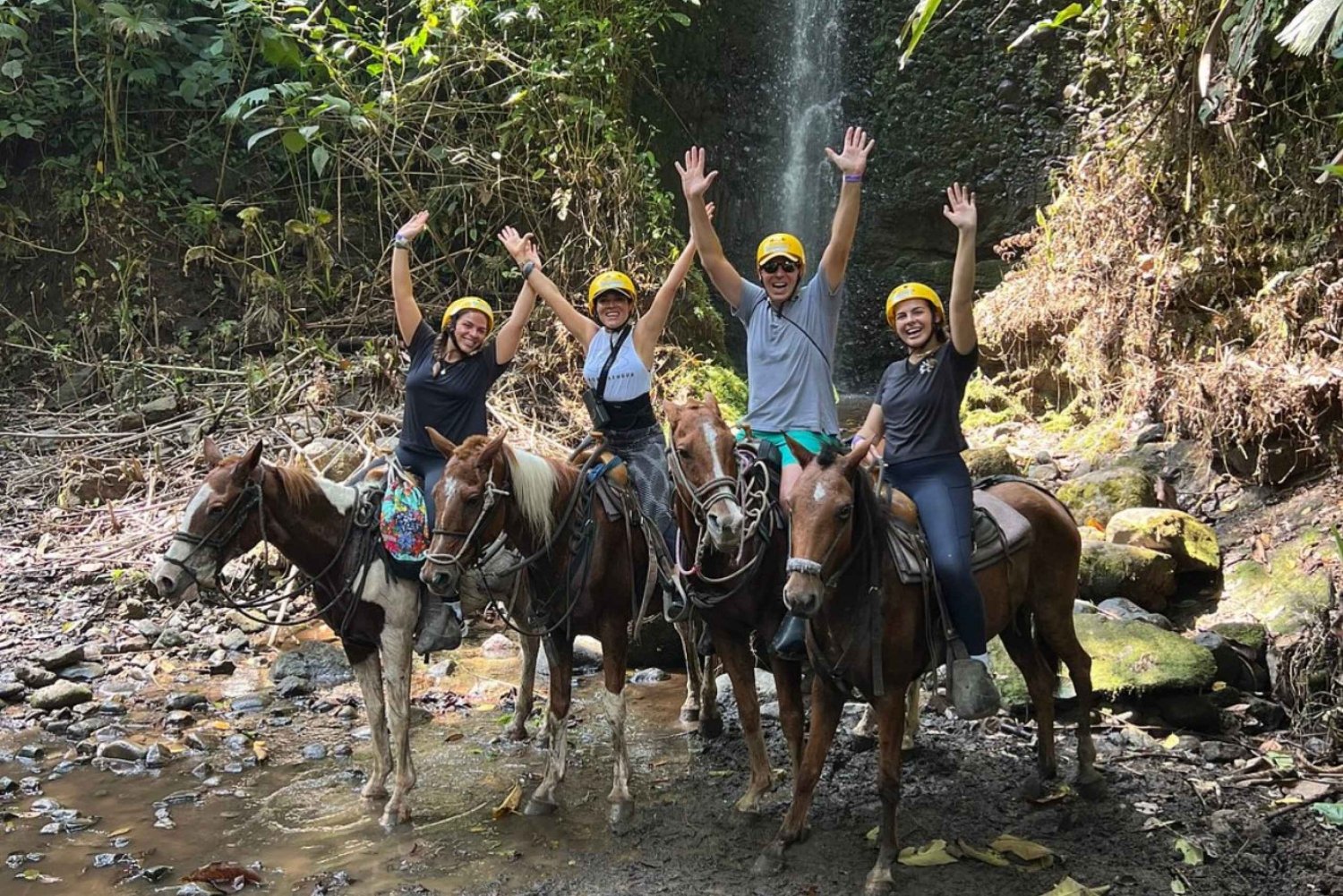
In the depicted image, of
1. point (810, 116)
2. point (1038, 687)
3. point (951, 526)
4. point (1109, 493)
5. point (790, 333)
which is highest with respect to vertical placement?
point (810, 116)

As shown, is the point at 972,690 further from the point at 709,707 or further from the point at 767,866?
the point at 709,707

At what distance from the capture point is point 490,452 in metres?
4.73

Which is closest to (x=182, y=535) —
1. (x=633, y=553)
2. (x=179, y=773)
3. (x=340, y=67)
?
(x=179, y=773)

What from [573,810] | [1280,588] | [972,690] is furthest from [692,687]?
[1280,588]

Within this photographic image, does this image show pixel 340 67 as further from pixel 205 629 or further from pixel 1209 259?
pixel 1209 259

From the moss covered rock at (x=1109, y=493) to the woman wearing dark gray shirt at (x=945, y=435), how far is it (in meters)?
4.20

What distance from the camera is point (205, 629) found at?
8188 mm

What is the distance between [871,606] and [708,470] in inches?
37.6

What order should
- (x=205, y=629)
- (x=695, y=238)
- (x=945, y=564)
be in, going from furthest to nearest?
(x=205, y=629) < (x=695, y=238) < (x=945, y=564)

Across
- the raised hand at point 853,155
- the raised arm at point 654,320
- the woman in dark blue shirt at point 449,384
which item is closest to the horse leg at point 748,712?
the woman in dark blue shirt at point 449,384

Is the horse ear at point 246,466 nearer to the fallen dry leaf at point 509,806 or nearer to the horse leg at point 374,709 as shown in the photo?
the horse leg at point 374,709

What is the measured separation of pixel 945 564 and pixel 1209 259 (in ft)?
20.8

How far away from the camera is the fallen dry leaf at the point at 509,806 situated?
522cm

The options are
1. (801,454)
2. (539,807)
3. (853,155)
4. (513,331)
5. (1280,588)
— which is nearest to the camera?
(801,454)
